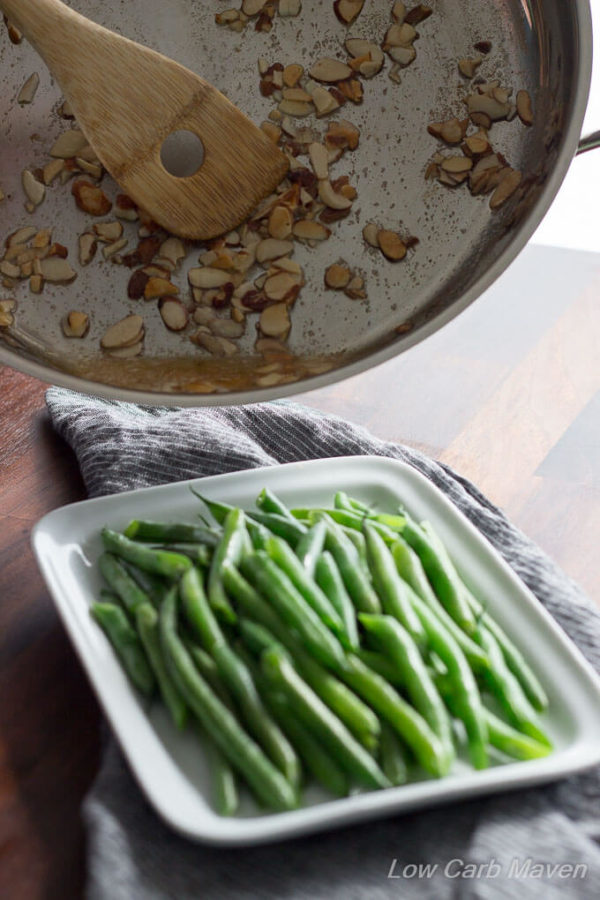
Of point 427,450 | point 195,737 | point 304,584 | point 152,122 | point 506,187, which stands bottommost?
point 195,737

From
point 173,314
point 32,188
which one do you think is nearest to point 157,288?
point 173,314

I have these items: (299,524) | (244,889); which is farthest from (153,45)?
(244,889)

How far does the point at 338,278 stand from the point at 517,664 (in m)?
0.33

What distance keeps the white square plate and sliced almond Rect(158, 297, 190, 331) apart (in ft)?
0.44

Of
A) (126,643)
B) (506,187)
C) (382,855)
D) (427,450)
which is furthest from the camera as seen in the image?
(427,450)

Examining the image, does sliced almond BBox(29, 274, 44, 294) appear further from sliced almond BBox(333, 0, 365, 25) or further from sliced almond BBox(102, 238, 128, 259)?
sliced almond BBox(333, 0, 365, 25)

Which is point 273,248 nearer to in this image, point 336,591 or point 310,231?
point 310,231

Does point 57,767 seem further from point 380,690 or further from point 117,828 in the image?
point 380,690

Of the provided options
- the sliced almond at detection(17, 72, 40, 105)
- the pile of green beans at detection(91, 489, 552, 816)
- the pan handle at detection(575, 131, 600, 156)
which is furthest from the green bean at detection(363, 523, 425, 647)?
the sliced almond at detection(17, 72, 40, 105)

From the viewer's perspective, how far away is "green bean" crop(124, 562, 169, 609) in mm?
779

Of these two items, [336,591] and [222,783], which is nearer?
[222,783]

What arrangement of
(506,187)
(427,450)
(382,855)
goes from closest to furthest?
(382,855) < (506,187) < (427,450)

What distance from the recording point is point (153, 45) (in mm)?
894

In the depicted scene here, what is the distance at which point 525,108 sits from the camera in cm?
83
